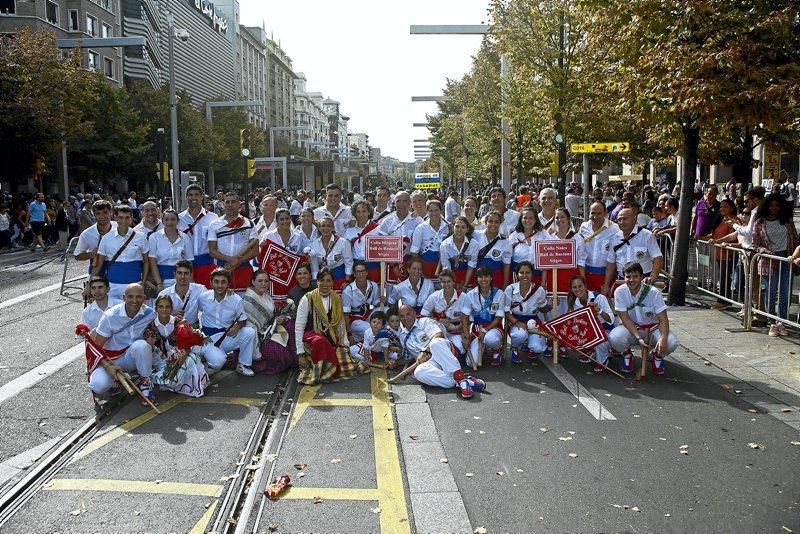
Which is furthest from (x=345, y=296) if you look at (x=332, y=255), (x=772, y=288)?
(x=772, y=288)

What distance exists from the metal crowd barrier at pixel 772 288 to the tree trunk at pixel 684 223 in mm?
1580

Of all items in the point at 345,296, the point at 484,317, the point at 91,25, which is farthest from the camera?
the point at 91,25

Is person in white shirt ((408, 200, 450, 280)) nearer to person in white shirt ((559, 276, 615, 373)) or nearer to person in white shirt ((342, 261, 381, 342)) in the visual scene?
person in white shirt ((342, 261, 381, 342))

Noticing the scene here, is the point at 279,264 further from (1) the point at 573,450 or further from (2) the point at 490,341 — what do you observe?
(1) the point at 573,450

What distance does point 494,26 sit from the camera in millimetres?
21375

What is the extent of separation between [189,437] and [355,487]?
5.88 feet

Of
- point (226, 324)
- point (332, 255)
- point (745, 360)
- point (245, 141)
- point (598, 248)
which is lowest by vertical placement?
point (745, 360)

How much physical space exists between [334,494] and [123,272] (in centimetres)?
528

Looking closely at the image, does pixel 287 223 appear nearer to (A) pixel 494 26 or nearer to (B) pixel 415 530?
(B) pixel 415 530

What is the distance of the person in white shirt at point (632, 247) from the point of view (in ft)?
29.7

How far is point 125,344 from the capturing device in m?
7.38

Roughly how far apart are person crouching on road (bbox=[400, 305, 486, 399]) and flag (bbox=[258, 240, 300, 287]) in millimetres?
1863

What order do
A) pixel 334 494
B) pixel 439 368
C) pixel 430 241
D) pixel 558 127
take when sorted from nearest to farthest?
pixel 334 494 → pixel 439 368 → pixel 430 241 → pixel 558 127

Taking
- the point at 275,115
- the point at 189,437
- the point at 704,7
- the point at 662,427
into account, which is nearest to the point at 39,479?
the point at 189,437
